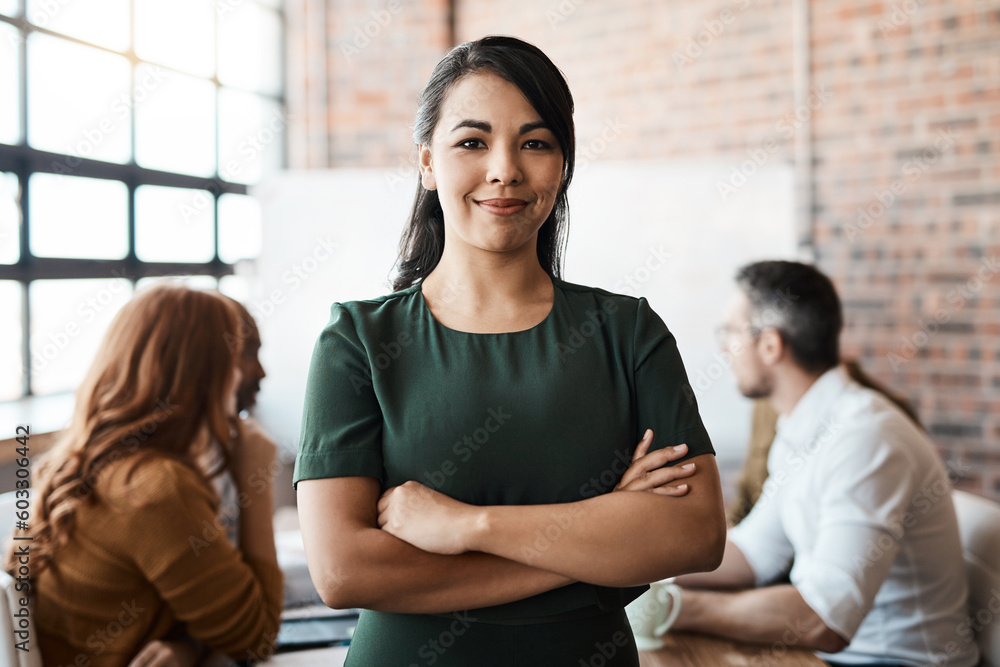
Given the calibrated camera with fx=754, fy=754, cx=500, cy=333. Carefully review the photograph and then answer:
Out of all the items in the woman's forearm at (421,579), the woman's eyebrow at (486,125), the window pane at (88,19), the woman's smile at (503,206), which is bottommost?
the woman's forearm at (421,579)

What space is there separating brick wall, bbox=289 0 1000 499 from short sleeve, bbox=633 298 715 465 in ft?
8.22

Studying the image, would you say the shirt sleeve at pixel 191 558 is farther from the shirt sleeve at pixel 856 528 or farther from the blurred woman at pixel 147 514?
A: the shirt sleeve at pixel 856 528

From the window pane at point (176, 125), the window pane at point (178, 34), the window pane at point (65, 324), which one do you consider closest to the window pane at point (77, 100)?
the window pane at point (176, 125)

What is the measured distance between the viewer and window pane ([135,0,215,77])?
3.57 metres

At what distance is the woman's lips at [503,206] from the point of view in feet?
3.56

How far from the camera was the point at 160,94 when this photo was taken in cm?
369

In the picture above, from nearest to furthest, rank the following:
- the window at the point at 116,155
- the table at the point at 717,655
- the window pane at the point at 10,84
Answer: the table at the point at 717,655 < the window pane at the point at 10,84 < the window at the point at 116,155

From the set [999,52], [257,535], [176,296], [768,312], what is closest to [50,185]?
[176,296]

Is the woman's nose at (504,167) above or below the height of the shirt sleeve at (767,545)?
above

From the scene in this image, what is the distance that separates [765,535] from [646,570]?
1104 mm

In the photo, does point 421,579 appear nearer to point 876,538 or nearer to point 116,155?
point 876,538

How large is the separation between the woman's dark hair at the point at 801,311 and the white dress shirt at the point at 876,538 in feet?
0.57

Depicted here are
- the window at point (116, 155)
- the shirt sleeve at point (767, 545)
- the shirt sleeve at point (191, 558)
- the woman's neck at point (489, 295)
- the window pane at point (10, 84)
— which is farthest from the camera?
the window at point (116, 155)

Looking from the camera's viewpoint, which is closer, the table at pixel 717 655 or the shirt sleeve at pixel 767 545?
the table at pixel 717 655
